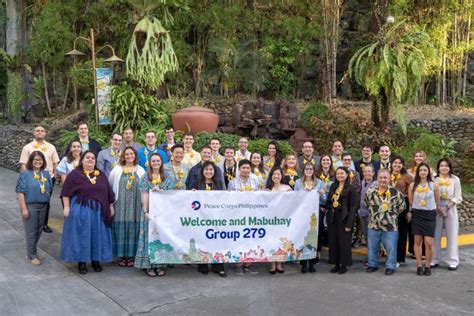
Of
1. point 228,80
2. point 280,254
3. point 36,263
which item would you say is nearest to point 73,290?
point 36,263

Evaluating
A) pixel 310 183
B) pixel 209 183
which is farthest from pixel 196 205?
pixel 310 183

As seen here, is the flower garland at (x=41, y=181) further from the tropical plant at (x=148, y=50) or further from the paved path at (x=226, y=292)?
the tropical plant at (x=148, y=50)

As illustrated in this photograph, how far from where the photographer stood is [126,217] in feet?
23.1

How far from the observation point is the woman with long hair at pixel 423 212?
23.2 ft

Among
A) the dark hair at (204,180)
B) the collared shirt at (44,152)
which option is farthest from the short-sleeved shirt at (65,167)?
the dark hair at (204,180)

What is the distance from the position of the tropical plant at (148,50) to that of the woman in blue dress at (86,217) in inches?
291

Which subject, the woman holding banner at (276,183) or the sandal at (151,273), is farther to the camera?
the woman holding banner at (276,183)

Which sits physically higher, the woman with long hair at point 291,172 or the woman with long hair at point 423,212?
the woman with long hair at point 291,172

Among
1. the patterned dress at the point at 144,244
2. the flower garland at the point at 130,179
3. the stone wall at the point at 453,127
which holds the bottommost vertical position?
the patterned dress at the point at 144,244

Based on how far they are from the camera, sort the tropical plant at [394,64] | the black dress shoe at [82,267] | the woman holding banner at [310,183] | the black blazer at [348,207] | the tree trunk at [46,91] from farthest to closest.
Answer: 1. the tree trunk at [46,91]
2. the tropical plant at [394,64]
3. the woman holding banner at [310,183]
4. the black blazer at [348,207]
5. the black dress shoe at [82,267]

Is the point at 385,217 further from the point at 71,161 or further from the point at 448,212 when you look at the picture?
the point at 71,161

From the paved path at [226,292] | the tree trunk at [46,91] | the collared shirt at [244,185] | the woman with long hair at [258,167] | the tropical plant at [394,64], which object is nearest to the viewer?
the paved path at [226,292]

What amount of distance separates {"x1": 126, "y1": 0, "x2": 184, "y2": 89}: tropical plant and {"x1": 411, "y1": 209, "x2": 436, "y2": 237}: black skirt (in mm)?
8616

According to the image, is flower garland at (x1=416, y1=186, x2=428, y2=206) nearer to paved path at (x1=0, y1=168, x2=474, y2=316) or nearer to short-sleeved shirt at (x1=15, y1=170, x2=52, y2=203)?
paved path at (x1=0, y1=168, x2=474, y2=316)
